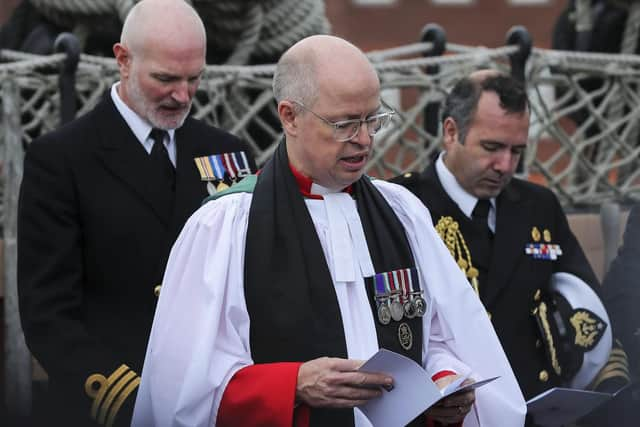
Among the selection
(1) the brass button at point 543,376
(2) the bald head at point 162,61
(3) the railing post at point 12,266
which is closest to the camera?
(2) the bald head at point 162,61

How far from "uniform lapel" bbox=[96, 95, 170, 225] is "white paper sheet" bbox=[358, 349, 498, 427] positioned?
110 cm

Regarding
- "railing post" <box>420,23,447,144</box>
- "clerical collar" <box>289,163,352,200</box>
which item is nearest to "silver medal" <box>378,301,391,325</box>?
"clerical collar" <box>289,163,352,200</box>

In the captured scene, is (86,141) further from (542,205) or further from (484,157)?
(542,205)

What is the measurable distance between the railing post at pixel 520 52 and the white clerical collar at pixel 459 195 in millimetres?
1454

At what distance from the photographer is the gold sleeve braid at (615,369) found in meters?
4.08

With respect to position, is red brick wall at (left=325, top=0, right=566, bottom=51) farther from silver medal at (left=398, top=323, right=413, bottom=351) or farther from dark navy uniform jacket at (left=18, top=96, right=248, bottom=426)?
silver medal at (left=398, top=323, right=413, bottom=351)

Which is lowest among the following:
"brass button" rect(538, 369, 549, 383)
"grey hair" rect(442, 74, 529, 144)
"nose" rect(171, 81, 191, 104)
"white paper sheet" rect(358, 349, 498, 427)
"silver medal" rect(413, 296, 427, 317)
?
"brass button" rect(538, 369, 549, 383)

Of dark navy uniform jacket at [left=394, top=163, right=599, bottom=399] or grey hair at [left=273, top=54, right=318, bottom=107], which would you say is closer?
grey hair at [left=273, top=54, right=318, bottom=107]

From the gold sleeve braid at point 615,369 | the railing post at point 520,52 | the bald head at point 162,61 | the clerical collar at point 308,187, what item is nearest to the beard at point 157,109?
the bald head at point 162,61

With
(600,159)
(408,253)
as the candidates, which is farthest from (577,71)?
(408,253)

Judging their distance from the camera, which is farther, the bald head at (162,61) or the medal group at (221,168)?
the medal group at (221,168)

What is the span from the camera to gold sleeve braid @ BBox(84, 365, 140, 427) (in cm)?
343

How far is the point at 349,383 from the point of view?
2.79 metres

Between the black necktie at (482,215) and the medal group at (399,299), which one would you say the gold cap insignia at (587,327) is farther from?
the medal group at (399,299)
